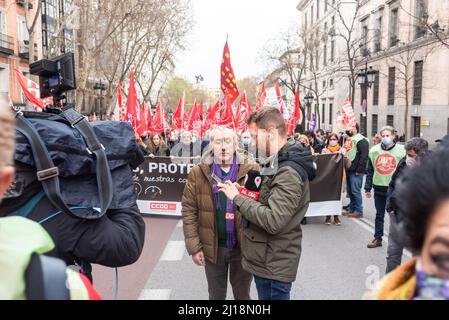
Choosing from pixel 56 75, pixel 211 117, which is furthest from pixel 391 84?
pixel 56 75

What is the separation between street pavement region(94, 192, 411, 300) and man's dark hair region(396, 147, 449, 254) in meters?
3.60

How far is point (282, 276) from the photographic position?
2.74 metres

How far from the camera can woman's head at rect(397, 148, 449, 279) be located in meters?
0.88

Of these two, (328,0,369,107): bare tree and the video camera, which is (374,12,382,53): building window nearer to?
(328,0,369,107): bare tree

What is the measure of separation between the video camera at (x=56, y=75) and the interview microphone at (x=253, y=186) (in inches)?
52.6

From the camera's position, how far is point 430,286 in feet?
3.00

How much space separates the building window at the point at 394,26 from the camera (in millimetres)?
32312

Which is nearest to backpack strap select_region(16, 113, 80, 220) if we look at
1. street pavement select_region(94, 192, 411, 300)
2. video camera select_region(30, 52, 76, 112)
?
video camera select_region(30, 52, 76, 112)

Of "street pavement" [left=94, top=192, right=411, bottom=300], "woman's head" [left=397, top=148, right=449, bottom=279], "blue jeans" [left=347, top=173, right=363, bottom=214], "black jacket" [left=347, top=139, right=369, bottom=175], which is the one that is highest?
"woman's head" [left=397, top=148, right=449, bottom=279]

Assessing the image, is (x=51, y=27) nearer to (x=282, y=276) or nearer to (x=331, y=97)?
(x=331, y=97)

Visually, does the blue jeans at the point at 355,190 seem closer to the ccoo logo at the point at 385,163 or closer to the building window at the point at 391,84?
the ccoo logo at the point at 385,163

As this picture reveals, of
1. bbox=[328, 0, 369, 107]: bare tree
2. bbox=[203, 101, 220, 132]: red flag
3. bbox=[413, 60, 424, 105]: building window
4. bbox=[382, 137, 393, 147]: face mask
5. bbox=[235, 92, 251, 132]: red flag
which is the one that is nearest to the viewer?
bbox=[382, 137, 393, 147]: face mask

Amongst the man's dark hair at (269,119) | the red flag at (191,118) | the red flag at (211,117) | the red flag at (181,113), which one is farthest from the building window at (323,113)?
the man's dark hair at (269,119)

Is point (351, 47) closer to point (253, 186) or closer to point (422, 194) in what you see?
point (253, 186)
